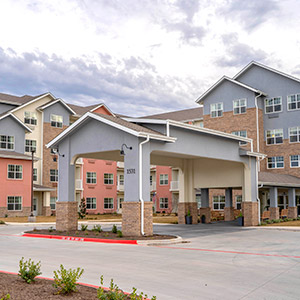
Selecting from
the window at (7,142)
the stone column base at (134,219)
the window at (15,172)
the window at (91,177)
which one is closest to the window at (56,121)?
the window at (7,142)

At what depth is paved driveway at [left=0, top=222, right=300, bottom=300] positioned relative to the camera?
29.3ft

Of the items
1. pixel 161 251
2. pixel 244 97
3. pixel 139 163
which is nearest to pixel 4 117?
pixel 244 97

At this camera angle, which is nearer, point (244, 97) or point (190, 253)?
point (190, 253)

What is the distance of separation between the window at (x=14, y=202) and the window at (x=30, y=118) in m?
9.65

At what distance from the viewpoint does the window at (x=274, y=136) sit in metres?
43.3

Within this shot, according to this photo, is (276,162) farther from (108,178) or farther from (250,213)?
(108,178)

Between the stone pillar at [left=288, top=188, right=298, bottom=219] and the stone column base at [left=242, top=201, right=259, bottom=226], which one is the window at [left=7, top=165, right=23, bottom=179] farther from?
the stone pillar at [left=288, top=188, right=298, bottom=219]

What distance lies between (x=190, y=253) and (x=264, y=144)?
1230 inches

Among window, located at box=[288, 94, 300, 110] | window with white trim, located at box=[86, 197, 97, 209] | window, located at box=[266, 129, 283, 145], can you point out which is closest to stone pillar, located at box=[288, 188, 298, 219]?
window, located at box=[266, 129, 283, 145]

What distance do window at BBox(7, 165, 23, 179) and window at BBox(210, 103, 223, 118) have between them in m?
21.2

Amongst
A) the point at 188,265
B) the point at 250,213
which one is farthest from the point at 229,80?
the point at 188,265

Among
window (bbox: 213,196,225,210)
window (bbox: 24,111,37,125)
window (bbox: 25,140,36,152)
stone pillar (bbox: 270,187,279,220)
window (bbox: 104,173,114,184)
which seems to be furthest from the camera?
window (bbox: 104,173,114,184)

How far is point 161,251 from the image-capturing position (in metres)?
15.5

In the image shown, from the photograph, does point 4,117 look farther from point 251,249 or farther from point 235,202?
point 251,249
